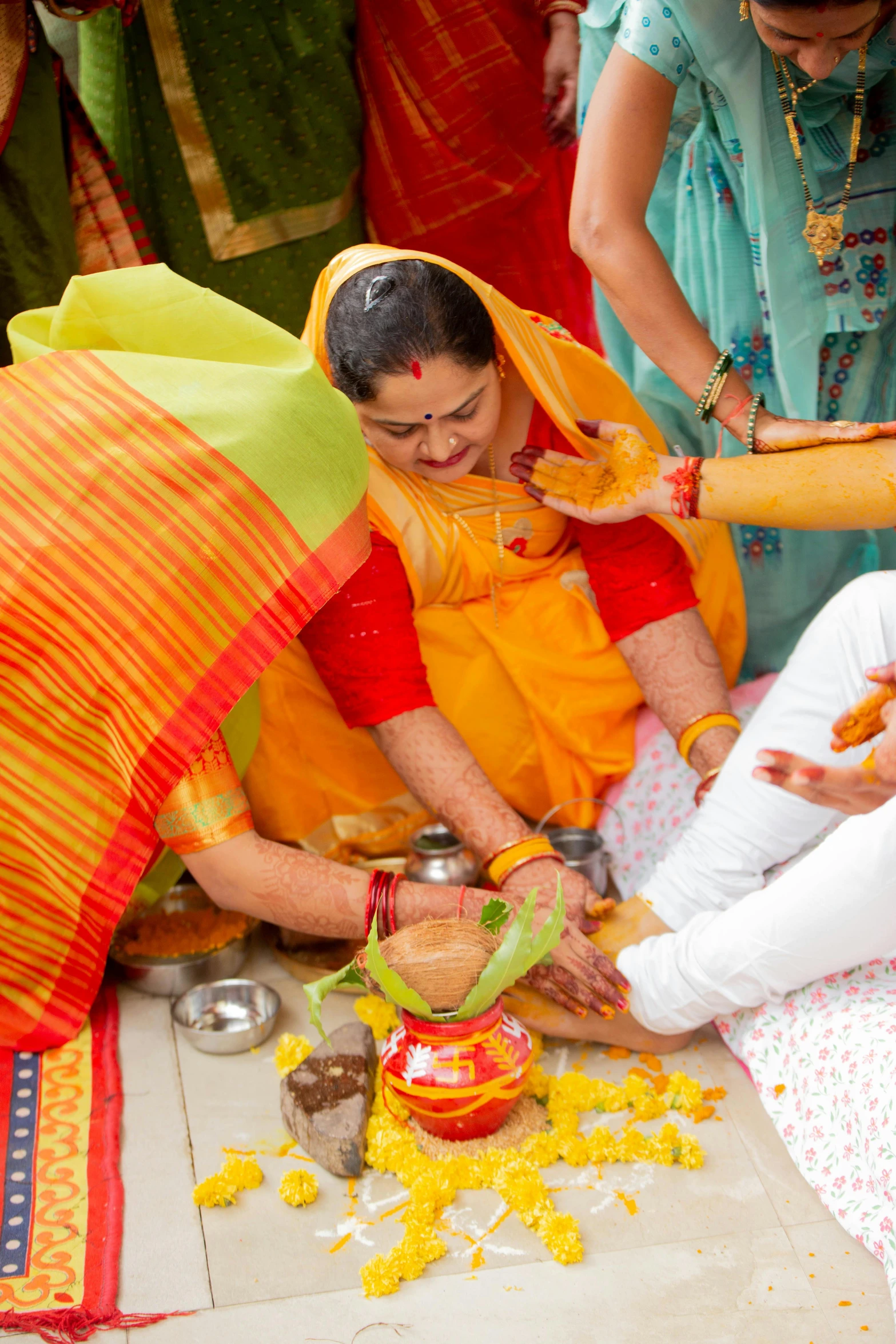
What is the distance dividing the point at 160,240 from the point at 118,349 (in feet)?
3.73

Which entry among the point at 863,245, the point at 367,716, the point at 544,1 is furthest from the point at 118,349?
the point at 544,1

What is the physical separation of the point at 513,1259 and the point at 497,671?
1.16m

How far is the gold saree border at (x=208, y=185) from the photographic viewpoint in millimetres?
2871

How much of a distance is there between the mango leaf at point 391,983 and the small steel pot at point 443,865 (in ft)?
1.83

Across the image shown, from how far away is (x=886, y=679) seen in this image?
5.86 ft

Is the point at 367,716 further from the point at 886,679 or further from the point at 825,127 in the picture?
the point at 825,127

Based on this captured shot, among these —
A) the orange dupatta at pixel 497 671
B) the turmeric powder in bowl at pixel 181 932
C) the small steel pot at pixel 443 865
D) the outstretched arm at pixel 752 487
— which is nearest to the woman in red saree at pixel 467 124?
the orange dupatta at pixel 497 671

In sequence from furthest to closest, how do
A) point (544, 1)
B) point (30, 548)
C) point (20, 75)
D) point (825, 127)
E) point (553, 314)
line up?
1. point (553, 314)
2. point (544, 1)
3. point (20, 75)
4. point (825, 127)
5. point (30, 548)

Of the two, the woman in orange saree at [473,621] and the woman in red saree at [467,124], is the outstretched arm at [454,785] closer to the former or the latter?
the woman in orange saree at [473,621]

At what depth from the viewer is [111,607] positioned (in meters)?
1.84

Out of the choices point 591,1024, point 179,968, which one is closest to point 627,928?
point 591,1024

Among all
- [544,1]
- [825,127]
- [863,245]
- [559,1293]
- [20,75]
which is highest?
[20,75]

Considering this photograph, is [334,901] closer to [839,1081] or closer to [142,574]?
[142,574]

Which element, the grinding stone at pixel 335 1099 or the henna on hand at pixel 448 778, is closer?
the grinding stone at pixel 335 1099
